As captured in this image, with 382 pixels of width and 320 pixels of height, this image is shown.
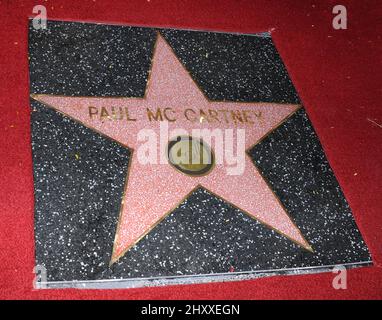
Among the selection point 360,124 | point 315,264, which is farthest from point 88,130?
point 360,124

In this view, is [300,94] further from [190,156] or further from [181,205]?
[181,205]

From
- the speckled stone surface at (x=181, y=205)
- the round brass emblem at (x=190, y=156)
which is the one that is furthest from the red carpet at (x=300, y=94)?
the round brass emblem at (x=190, y=156)

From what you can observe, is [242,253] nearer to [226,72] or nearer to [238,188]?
[238,188]

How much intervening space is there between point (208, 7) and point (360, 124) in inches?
27.4

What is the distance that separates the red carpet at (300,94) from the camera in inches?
39.1

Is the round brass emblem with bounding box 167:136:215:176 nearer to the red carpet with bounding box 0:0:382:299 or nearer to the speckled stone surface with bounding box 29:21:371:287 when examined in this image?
the speckled stone surface with bounding box 29:21:371:287

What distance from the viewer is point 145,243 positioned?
1033mm

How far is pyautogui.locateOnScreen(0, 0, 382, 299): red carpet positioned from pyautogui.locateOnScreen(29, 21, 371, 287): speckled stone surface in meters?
0.03

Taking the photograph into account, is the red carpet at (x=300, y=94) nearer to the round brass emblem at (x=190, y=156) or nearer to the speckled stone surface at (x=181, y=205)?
the speckled stone surface at (x=181, y=205)

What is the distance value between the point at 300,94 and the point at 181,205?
2.07 ft

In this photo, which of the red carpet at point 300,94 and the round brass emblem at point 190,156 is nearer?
the red carpet at point 300,94

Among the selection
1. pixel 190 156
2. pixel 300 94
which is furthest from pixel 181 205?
pixel 300 94

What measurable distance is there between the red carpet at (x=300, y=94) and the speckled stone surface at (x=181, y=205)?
3 centimetres

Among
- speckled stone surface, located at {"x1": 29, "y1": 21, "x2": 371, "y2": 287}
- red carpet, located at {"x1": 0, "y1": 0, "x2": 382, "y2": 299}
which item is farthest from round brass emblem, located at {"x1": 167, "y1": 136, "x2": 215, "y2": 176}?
red carpet, located at {"x1": 0, "y1": 0, "x2": 382, "y2": 299}
